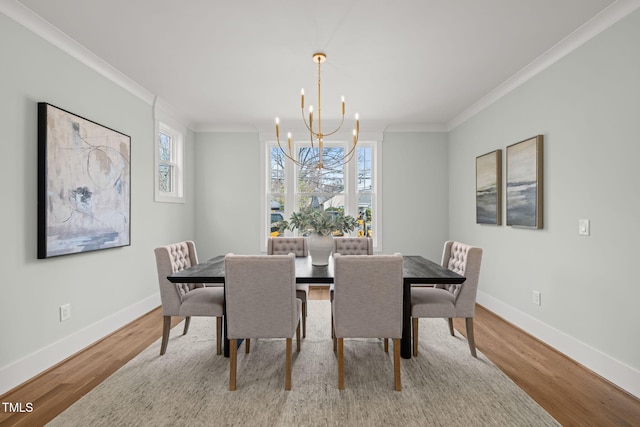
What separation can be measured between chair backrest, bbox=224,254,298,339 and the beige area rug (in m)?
0.41

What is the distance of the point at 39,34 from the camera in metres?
Answer: 2.40

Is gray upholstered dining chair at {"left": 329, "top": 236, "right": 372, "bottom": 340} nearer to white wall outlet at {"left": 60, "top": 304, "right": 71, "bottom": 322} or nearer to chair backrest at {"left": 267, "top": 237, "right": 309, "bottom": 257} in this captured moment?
chair backrest at {"left": 267, "top": 237, "right": 309, "bottom": 257}

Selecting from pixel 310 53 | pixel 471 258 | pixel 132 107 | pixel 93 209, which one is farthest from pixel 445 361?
pixel 132 107

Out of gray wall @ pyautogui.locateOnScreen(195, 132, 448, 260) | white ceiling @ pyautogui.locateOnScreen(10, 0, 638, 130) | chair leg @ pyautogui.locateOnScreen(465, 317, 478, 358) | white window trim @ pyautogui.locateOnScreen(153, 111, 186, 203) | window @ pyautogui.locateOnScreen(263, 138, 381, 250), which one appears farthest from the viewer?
window @ pyautogui.locateOnScreen(263, 138, 381, 250)

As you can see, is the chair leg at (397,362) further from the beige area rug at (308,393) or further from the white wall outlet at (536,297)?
the white wall outlet at (536,297)

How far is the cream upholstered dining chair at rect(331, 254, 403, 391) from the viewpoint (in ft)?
6.93

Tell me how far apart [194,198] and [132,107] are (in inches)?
71.7

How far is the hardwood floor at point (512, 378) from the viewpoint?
191cm

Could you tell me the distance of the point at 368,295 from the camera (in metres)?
2.13

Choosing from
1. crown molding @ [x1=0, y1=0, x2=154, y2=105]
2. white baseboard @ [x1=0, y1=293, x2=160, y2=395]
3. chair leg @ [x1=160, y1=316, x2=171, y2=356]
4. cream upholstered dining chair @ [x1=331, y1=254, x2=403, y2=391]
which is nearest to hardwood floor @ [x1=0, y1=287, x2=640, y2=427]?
white baseboard @ [x1=0, y1=293, x2=160, y2=395]

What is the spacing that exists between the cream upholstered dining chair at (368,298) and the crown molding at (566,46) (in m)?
2.19

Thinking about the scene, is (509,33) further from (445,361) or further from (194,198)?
(194,198)

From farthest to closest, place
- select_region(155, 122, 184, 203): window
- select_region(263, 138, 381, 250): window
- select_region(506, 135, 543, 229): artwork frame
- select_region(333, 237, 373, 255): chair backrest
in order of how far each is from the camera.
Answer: select_region(263, 138, 381, 250): window
select_region(155, 122, 184, 203): window
select_region(333, 237, 373, 255): chair backrest
select_region(506, 135, 543, 229): artwork frame

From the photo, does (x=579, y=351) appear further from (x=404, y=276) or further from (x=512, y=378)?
(x=404, y=276)
